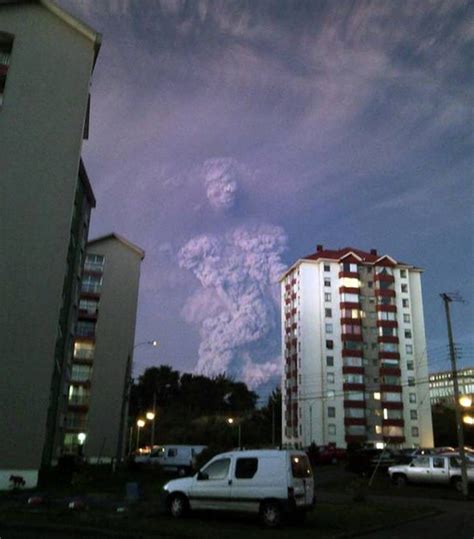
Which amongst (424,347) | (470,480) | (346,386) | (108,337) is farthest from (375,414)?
(470,480)

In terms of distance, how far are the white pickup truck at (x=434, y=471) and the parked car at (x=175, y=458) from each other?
582 inches

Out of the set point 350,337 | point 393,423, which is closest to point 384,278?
point 350,337

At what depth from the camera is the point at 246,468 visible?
15289 millimetres

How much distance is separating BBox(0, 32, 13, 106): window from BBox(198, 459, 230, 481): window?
94.7 ft

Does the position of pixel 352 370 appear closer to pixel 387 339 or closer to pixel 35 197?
pixel 387 339

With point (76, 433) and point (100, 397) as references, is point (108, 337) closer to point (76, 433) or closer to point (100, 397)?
point (100, 397)

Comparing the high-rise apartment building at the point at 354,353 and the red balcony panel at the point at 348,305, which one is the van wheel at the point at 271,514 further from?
the red balcony panel at the point at 348,305

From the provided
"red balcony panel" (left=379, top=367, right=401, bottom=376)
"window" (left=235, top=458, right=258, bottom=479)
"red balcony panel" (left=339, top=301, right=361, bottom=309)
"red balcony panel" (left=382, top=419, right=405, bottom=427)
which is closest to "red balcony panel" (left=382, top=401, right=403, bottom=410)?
"red balcony panel" (left=382, top=419, right=405, bottom=427)

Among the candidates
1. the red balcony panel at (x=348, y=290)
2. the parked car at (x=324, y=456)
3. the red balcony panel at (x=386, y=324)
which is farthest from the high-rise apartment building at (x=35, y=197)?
the red balcony panel at (x=386, y=324)

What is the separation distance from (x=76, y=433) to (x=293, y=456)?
49916 millimetres

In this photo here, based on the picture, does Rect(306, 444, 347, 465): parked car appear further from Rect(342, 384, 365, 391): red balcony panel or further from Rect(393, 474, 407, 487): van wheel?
Rect(342, 384, 365, 391): red balcony panel

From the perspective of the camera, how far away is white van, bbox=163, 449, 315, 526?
14.4 metres

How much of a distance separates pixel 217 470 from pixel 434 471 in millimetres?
19742

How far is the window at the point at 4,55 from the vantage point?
3462cm
